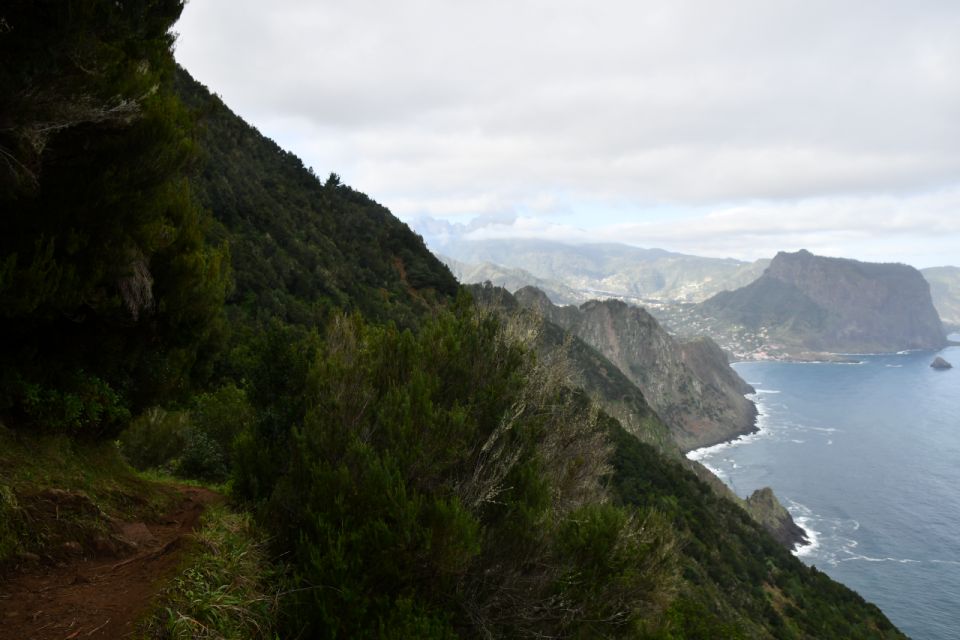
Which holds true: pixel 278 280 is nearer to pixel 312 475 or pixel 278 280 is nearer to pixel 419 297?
pixel 419 297

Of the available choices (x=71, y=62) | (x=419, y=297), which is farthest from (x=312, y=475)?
(x=419, y=297)

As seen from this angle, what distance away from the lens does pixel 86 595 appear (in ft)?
19.2

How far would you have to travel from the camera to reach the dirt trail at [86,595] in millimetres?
5254

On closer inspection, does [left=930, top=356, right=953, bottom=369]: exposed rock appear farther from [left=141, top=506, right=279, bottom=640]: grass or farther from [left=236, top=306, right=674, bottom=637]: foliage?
[left=141, top=506, right=279, bottom=640]: grass

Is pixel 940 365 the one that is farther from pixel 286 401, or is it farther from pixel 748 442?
pixel 286 401

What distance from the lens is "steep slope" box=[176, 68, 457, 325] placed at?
1238 inches

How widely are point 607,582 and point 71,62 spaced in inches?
450

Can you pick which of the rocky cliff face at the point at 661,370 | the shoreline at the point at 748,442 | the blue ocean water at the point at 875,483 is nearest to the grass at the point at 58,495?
the blue ocean water at the point at 875,483

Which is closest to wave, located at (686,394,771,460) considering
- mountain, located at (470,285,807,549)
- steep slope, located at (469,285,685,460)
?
mountain, located at (470,285,807,549)

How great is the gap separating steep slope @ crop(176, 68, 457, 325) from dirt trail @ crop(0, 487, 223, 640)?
2073 cm

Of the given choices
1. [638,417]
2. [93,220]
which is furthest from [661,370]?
[93,220]

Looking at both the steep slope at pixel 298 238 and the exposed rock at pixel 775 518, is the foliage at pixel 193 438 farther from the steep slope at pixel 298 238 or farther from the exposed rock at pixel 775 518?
the exposed rock at pixel 775 518

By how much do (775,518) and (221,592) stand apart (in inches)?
2914

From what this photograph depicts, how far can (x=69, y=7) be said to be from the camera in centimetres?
618
